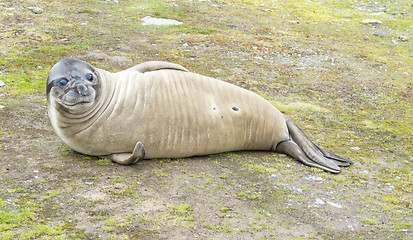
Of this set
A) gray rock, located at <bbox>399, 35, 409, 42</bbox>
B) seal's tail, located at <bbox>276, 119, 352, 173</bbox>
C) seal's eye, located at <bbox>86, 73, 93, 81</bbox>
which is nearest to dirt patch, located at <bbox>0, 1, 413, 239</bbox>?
seal's tail, located at <bbox>276, 119, 352, 173</bbox>

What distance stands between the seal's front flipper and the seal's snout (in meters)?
0.76

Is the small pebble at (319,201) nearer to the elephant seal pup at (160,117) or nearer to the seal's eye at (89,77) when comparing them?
the elephant seal pup at (160,117)

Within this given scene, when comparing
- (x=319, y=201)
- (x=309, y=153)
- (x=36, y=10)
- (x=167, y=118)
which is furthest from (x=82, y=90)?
(x=36, y=10)

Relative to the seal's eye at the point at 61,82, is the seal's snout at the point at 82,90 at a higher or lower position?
lower

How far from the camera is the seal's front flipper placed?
507 centimetres

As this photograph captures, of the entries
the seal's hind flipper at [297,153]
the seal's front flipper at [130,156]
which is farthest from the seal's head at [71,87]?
the seal's hind flipper at [297,153]

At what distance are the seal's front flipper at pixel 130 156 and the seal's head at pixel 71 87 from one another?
0.66 meters

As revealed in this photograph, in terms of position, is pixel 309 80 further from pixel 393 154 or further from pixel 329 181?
pixel 329 181

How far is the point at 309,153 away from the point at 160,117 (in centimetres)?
198

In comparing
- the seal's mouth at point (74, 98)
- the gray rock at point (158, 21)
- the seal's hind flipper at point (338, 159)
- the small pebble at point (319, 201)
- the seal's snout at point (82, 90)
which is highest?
the seal's snout at point (82, 90)

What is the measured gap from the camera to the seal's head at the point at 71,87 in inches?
195

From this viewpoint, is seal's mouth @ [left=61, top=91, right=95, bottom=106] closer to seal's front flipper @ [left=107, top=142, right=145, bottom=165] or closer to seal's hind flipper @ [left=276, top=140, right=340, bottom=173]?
seal's front flipper @ [left=107, top=142, right=145, bottom=165]

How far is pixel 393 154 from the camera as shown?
6660 mm

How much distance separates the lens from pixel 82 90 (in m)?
4.98
